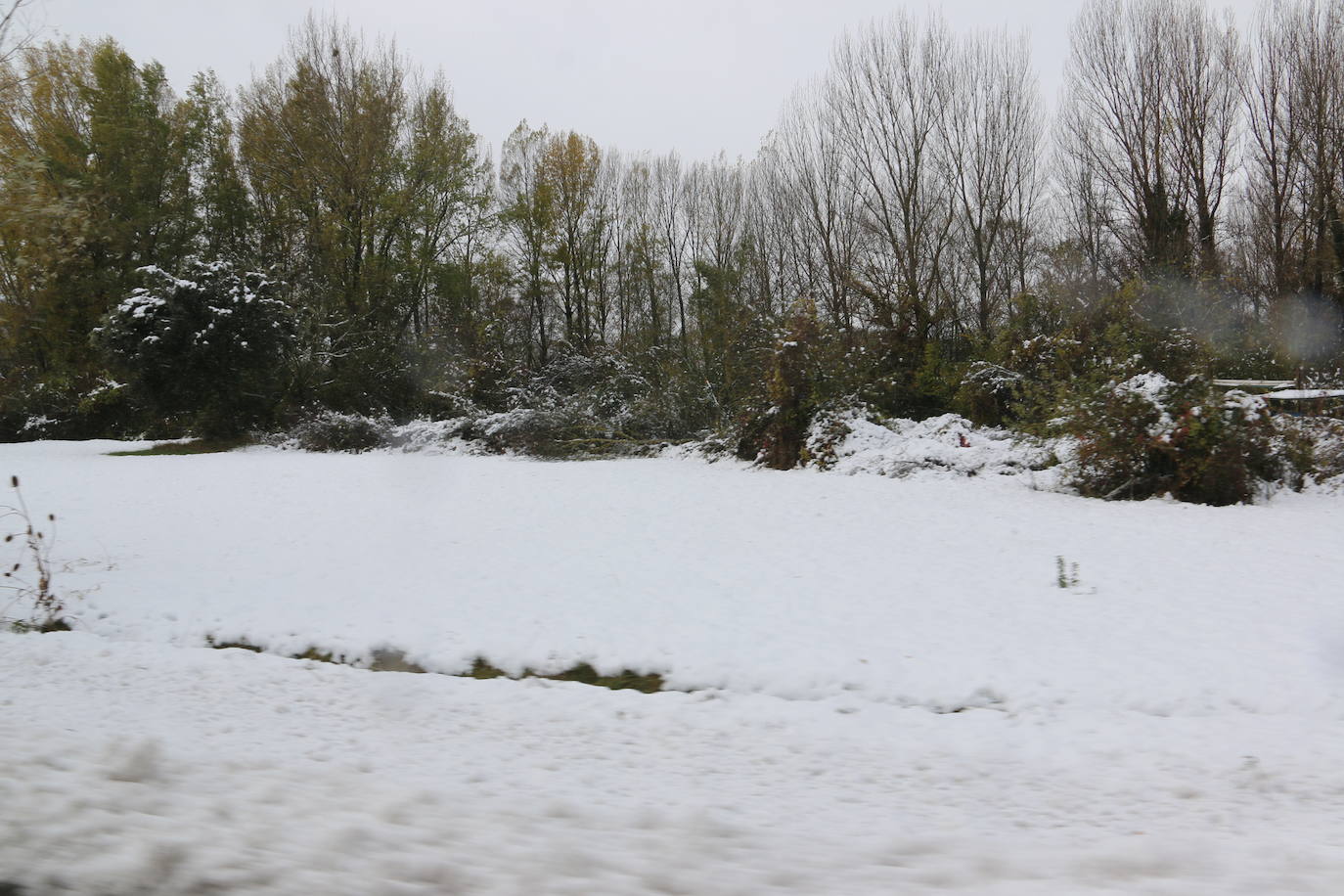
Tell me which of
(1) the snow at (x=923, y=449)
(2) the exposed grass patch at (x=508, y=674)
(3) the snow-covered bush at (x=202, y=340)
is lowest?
(2) the exposed grass patch at (x=508, y=674)

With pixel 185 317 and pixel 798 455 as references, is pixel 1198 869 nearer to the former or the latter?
pixel 798 455

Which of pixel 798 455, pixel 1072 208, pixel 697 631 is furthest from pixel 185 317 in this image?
pixel 1072 208

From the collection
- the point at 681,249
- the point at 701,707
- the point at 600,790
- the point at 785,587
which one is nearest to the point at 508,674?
the point at 701,707

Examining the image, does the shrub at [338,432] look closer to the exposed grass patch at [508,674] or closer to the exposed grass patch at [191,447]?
the exposed grass patch at [191,447]

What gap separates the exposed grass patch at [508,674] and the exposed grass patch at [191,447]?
16.2 metres

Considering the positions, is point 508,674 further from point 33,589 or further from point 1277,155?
point 1277,155

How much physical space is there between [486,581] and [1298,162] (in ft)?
73.8

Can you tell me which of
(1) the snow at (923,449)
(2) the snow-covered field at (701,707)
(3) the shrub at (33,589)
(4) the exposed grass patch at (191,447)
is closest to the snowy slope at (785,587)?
(2) the snow-covered field at (701,707)

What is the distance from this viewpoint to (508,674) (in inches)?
174

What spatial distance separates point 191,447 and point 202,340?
3.49 meters

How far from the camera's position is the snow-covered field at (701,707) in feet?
5.38

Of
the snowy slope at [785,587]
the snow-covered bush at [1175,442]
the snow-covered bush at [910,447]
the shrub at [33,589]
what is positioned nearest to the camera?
the snowy slope at [785,587]

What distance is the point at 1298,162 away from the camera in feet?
59.5

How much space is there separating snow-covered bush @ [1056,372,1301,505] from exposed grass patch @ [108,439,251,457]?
62.4ft
